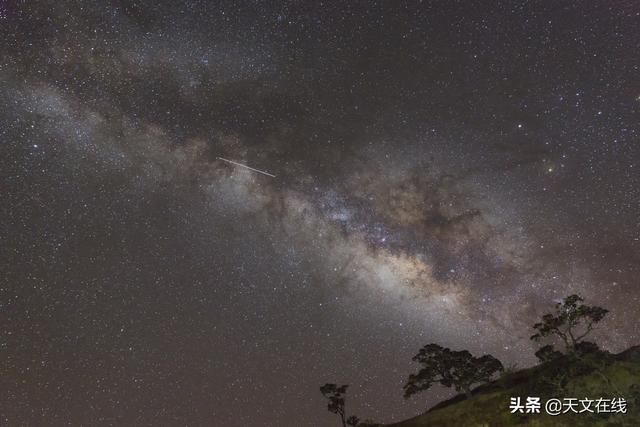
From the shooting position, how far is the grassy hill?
39.3m

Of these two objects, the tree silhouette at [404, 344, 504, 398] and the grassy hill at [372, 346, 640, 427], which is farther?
the tree silhouette at [404, 344, 504, 398]

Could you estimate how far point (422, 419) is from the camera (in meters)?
53.1

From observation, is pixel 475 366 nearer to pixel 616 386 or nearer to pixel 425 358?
pixel 425 358

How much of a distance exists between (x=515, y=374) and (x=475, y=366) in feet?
14.9

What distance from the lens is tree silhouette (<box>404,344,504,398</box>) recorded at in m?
58.8

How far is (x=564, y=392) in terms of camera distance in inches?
1724

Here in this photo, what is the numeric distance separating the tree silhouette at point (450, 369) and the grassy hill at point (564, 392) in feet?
17.6

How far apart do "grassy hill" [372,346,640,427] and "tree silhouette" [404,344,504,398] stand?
5.37 meters

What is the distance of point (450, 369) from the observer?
60.3 m

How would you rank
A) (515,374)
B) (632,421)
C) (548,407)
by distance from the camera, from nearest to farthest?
(632,421)
(548,407)
(515,374)

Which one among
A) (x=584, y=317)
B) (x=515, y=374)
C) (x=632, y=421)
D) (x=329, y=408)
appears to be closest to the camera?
(x=632, y=421)

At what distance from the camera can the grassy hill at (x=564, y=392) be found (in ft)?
129

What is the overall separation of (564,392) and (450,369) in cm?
1780

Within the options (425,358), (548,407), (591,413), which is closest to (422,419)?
(425,358)
